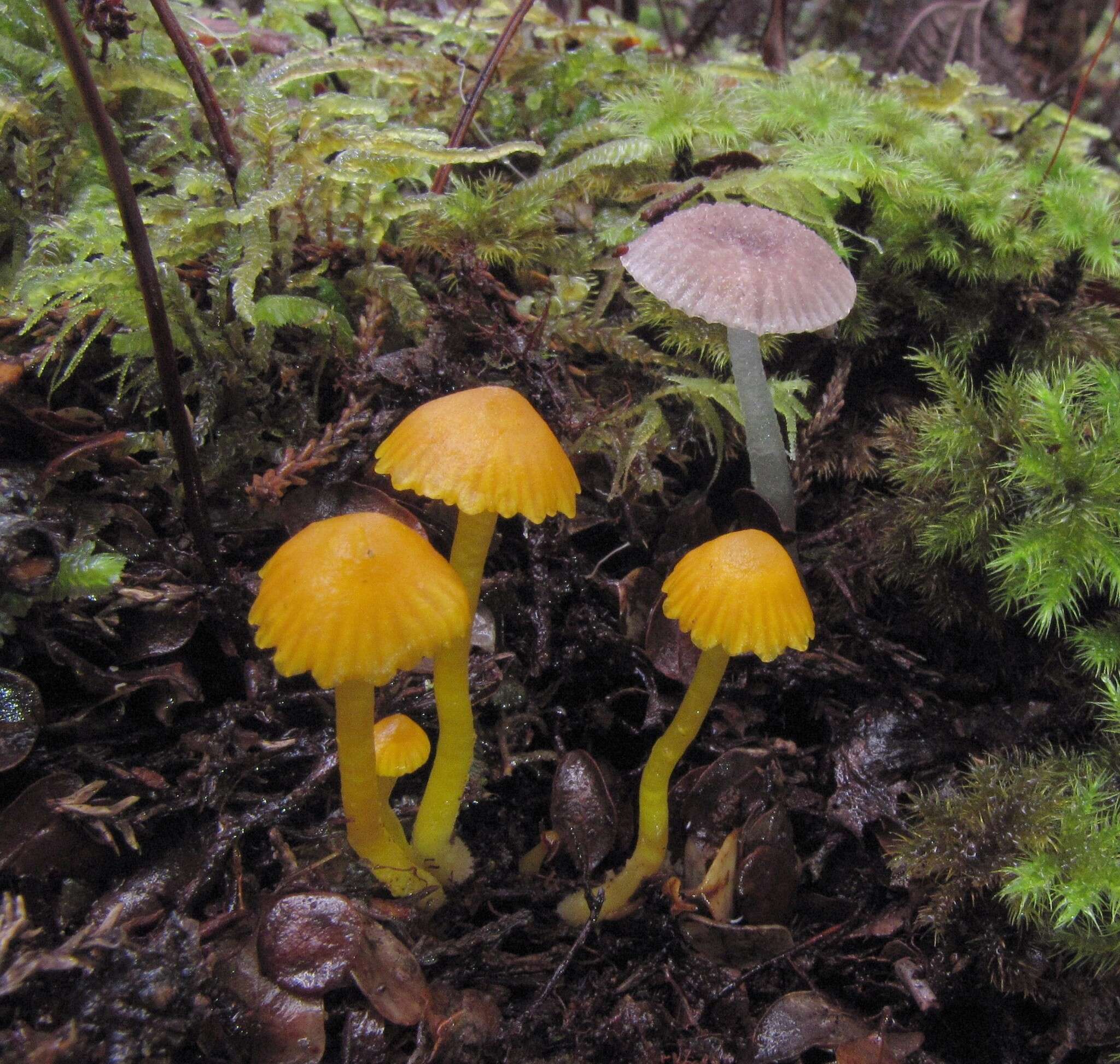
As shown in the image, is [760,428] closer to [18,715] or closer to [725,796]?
[725,796]

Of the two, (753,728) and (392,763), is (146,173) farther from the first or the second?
(753,728)

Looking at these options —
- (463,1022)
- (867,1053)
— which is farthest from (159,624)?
(867,1053)

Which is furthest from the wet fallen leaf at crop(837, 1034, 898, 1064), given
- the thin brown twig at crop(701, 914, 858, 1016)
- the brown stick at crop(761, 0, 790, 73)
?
the brown stick at crop(761, 0, 790, 73)

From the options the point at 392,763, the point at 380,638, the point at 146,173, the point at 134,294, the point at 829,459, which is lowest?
the point at 392,763

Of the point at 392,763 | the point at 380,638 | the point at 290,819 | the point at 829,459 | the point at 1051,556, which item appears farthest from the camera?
the point at 829,459

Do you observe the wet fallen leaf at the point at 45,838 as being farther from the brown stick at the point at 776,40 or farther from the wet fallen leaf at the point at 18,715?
the brown stick at the point at 776,40

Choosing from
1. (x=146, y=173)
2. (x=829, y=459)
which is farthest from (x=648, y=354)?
(x=146, y=173)

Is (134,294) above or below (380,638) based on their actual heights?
above

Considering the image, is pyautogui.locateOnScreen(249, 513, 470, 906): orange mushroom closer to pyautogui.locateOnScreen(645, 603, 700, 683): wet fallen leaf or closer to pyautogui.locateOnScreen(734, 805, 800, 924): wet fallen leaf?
pyautogui.locateOnScreen(645, 603, 700, 683): wet fallen leaf
